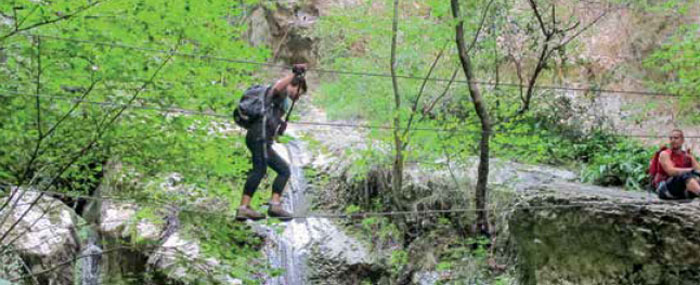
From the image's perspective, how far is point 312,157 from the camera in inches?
479

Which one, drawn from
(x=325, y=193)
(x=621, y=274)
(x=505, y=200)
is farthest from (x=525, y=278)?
(x=325, y=193)

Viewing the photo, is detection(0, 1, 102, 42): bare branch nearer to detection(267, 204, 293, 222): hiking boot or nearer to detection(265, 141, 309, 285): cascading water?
detection(267, 204, 293, 222): hiking boot

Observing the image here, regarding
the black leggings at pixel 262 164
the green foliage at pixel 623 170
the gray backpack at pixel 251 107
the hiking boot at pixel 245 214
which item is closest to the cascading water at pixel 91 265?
the hiking boot at pixel 245 214

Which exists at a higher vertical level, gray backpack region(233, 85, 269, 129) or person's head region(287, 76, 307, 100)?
person's head region(287, 76, 307, 100)

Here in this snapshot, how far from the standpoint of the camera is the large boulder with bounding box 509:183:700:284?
5.48 m

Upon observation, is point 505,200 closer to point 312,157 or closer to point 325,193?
point 325,193

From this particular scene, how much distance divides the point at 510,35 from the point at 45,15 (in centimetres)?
828

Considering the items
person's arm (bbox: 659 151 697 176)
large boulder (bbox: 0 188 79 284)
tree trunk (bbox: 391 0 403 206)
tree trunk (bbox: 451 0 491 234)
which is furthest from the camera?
tree trunk (bbox: 391 0 403 206)

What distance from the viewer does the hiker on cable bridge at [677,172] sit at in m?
5.40

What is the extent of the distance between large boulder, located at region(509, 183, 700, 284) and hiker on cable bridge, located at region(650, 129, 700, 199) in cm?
14

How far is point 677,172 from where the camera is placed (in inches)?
213

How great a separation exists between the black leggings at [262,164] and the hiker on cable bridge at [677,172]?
11.9ft

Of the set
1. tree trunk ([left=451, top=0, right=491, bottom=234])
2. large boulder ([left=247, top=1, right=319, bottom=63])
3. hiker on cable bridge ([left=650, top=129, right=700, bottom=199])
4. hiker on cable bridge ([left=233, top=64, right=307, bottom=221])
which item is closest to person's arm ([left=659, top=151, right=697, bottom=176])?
hiker on cable bridge ([left=650, top=129, right=700, bottom=199])

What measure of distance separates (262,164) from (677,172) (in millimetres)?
3893
